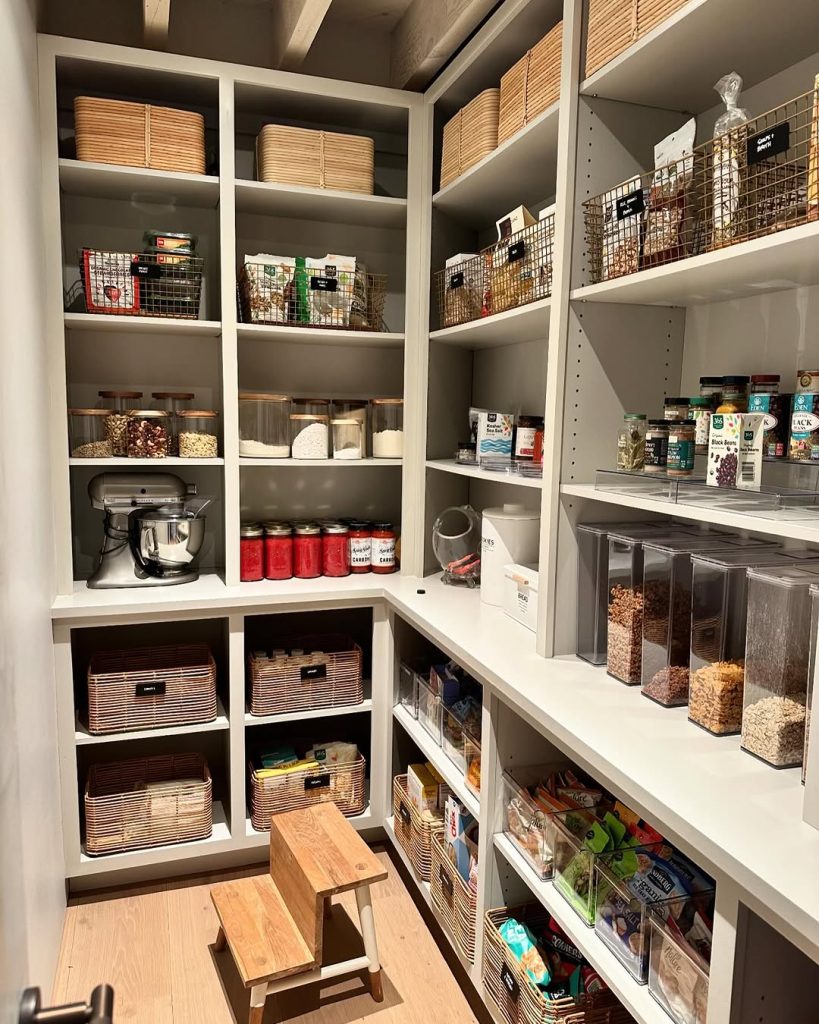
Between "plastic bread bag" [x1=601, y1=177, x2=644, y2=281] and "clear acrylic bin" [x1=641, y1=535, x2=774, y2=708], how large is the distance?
23.7 inches

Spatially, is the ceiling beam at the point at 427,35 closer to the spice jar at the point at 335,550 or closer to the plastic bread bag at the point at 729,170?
the plastic bread bag at the point at 729,170

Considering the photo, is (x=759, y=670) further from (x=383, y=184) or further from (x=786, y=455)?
(x=383, y=184)

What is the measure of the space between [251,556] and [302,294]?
2.91ft

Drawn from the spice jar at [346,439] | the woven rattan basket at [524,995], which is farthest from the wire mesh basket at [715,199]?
the woven rattan basket at [524,995]

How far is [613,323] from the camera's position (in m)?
1.85

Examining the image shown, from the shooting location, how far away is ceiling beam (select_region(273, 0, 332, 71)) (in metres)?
2.15

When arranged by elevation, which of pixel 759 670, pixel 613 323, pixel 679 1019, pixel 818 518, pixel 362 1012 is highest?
pixel 613 323

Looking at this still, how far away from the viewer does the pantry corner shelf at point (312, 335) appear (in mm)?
2512

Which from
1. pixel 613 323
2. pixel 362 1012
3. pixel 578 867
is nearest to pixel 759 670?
pixel 578 867

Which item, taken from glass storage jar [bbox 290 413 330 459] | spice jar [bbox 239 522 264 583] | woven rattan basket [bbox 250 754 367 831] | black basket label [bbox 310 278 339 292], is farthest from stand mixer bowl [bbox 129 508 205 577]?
black basket label [bbox 310 278 339 292]

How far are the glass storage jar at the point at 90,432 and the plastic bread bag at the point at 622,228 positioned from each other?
1.58 meters

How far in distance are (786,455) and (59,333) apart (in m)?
1.95

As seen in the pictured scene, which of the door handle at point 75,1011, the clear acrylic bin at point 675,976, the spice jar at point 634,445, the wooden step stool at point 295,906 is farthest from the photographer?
the wooden step stool at point 295,906

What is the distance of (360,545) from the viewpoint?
277cm
